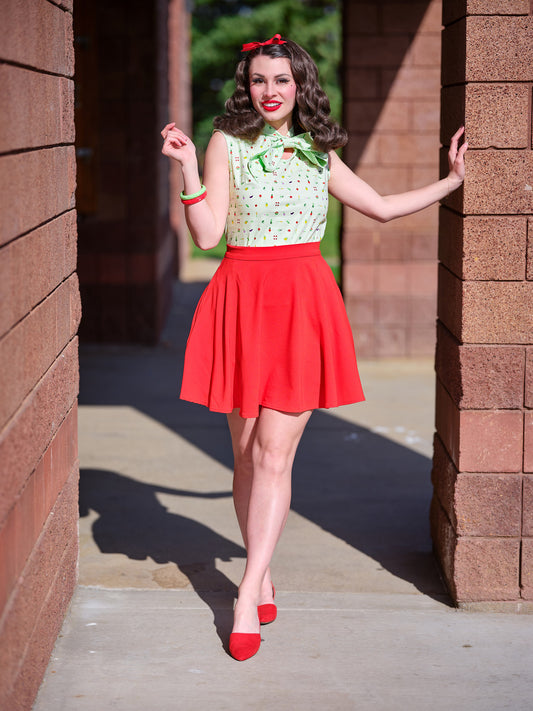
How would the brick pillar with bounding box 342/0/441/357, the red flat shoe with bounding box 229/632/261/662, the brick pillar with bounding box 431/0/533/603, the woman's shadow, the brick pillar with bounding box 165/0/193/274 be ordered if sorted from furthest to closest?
1. the brick pillar with bounding box 165/0/193/274
2. the brick pillar with bounding box 342/0/441/357
3. the woman's shadow
4. the brick pillar with bounding box 431/0/533/603
5. the red flat shoe with bounding box 229/632/261/662

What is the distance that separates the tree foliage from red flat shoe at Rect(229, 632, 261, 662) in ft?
119

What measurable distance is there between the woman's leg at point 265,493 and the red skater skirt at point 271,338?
8 centimetres

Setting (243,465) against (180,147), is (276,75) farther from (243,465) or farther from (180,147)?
(243,465)

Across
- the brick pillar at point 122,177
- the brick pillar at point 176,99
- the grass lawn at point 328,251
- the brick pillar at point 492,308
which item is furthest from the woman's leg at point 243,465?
the grass lawn at point 328,251

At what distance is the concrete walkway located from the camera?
332cm

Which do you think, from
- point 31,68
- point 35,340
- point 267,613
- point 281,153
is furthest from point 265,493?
point 31,68

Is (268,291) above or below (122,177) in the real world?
below

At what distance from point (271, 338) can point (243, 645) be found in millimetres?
983

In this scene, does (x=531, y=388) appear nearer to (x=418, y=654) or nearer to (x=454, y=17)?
(x=418, y=654)

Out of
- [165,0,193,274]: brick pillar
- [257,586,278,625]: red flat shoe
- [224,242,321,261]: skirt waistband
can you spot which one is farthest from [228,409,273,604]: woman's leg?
[165,0,193,274]: brick pillar

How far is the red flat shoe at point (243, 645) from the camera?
3490 millimetres

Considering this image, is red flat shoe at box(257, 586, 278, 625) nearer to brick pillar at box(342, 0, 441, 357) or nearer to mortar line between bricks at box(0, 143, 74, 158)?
mortar line between bricks at box(0, 143, 74, 158)

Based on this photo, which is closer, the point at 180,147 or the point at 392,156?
the point at 180,147

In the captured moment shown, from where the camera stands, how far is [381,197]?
372 cm
